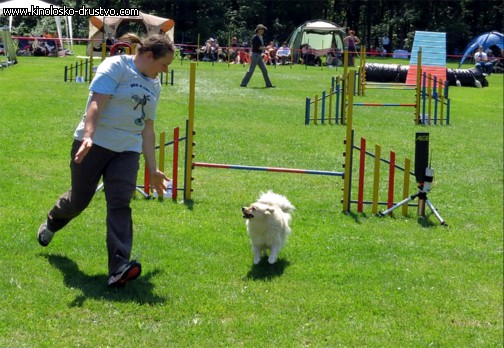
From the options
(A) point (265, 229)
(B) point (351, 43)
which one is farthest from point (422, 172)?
(B) point (351, 43)

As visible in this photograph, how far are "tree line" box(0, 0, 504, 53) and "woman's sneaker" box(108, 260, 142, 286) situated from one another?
3697 cm

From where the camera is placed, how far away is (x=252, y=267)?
6.82m

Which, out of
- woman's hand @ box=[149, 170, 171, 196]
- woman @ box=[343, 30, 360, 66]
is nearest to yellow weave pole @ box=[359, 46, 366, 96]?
woman @ box=[343, 30, 360, 66]

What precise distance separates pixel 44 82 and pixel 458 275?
2000 centimetres

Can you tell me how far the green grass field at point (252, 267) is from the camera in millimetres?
5254

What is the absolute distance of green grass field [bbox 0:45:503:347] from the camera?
525 centimetres

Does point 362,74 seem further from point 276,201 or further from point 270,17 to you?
point 270,17

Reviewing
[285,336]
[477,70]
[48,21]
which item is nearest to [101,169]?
[285,336]

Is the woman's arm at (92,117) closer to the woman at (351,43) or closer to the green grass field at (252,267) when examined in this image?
the green grass field at (252,267)

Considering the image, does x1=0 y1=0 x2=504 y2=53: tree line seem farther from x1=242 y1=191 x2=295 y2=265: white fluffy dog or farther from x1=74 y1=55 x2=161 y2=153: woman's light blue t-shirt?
x1=74 y1=55 x2=161 y2=153: woman's light blue t-shirt

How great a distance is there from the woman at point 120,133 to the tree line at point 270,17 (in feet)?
120

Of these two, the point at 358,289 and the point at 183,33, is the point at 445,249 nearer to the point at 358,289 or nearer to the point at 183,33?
the point at 358,289

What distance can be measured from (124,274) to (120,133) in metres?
1.02

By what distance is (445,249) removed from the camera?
774 cm
